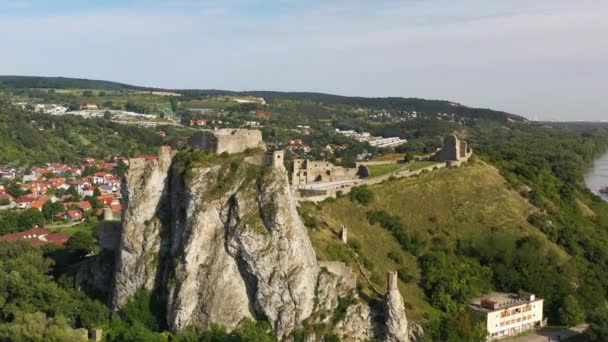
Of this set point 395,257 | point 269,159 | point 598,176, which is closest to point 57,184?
point 395,257

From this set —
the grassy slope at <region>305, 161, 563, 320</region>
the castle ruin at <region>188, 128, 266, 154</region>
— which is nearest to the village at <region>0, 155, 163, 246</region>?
the castle ruin at <region>188, 128, 266, 154</region>

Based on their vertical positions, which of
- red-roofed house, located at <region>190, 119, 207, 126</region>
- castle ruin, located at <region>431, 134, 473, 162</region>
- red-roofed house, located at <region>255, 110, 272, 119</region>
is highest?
castle ruin, located at <region>431, 134, 473, 162</region>

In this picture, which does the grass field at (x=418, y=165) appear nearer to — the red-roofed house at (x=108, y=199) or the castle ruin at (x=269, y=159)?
the castle ruin at (x=269, y=159)

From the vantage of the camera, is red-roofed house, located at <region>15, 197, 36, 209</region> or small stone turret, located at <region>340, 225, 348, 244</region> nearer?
small stone turret, located at <region>340, 225, 348, 244</region>

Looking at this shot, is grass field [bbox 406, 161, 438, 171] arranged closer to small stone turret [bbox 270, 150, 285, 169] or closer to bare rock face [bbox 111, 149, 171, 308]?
small stone turret [bbox 270, 150, 285, 169]

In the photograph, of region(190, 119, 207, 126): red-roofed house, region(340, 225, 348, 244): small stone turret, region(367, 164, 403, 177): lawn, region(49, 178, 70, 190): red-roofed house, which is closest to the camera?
region(340, 225, 348, 244): small stone turret

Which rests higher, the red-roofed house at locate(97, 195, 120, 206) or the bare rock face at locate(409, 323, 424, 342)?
the bare rock face at locate(409, 323, 424, 342)

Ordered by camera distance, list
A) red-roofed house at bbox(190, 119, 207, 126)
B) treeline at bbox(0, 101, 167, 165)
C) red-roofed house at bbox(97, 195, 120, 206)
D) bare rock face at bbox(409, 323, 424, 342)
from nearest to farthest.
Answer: bare rock face at bbox(409, 323, 424, 342) < red-roofed house at bbox(97, 195, 120, 206) < treeline at bbox(0, 101, 167, 165) < red-roofed house at bbox(190, 119, 207, 126)
